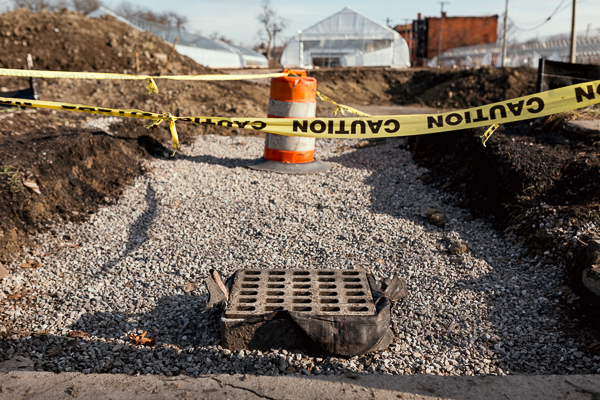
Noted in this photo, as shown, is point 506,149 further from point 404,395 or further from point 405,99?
point 405,99

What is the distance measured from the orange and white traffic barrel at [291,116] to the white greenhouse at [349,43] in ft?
84.7

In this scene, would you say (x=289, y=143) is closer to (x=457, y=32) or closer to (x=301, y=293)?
(x=301, y=293)

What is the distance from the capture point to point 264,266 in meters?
4.76

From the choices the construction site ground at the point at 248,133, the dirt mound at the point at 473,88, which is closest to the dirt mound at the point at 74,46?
the construction site ground at the point at 248,133

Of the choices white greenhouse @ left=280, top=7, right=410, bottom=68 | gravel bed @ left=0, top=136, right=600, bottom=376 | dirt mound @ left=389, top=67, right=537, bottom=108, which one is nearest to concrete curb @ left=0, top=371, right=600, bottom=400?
gravel bed @ left=0, top=136, right=600, bottom=376

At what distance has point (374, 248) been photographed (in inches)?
205

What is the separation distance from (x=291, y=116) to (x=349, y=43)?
2802 cm

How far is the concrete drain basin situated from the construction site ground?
432 millimetres

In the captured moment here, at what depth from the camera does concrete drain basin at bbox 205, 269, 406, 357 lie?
10.8 ft

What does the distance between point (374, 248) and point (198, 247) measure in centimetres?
188

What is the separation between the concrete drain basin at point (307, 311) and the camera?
3291mm

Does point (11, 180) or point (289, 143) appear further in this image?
point (289, 143)

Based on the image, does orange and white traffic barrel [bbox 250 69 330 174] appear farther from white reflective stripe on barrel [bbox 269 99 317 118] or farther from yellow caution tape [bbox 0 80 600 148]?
yellow caution tape [bbox 0 80 600 148]

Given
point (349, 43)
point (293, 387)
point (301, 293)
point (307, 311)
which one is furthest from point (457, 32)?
point (293, 387)
